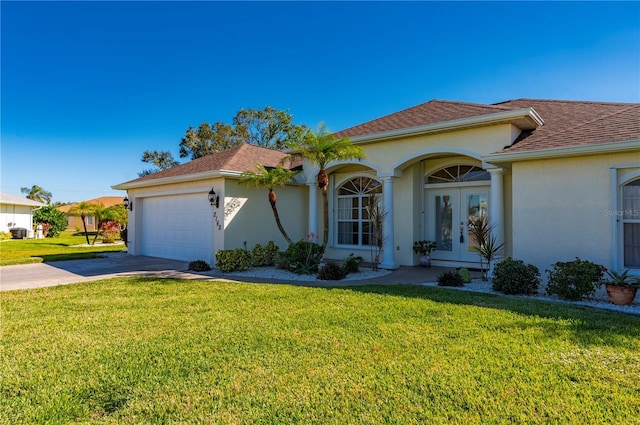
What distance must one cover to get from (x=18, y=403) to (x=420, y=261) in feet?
36.7

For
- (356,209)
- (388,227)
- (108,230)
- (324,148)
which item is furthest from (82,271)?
(108,230)

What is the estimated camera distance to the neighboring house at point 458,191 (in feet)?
25.0

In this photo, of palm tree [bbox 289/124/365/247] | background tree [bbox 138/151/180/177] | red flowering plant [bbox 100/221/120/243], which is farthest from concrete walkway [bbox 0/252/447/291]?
background tree [bbox 138/151/180/177]

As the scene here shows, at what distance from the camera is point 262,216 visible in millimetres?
13445

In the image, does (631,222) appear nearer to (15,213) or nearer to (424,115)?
(424,115)

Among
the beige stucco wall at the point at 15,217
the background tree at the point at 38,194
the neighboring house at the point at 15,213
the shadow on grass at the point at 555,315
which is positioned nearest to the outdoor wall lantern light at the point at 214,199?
the shadow on grass at the point at 555,315

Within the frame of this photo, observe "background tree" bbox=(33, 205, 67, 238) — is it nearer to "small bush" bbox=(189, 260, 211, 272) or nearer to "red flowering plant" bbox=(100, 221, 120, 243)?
"red flowering plant" bbox=(100, 221, 120, 243)

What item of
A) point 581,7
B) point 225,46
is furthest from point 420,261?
point 225,46

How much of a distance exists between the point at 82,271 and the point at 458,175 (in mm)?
13238

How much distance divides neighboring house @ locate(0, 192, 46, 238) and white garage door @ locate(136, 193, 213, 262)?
22.2m

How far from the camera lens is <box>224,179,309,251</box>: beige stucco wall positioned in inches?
492

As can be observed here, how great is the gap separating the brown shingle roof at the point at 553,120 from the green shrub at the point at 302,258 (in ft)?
14.6

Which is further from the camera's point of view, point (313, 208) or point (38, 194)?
point (38, 194)

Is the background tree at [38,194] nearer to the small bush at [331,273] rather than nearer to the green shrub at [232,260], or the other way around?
the green shrub at [232,260]
